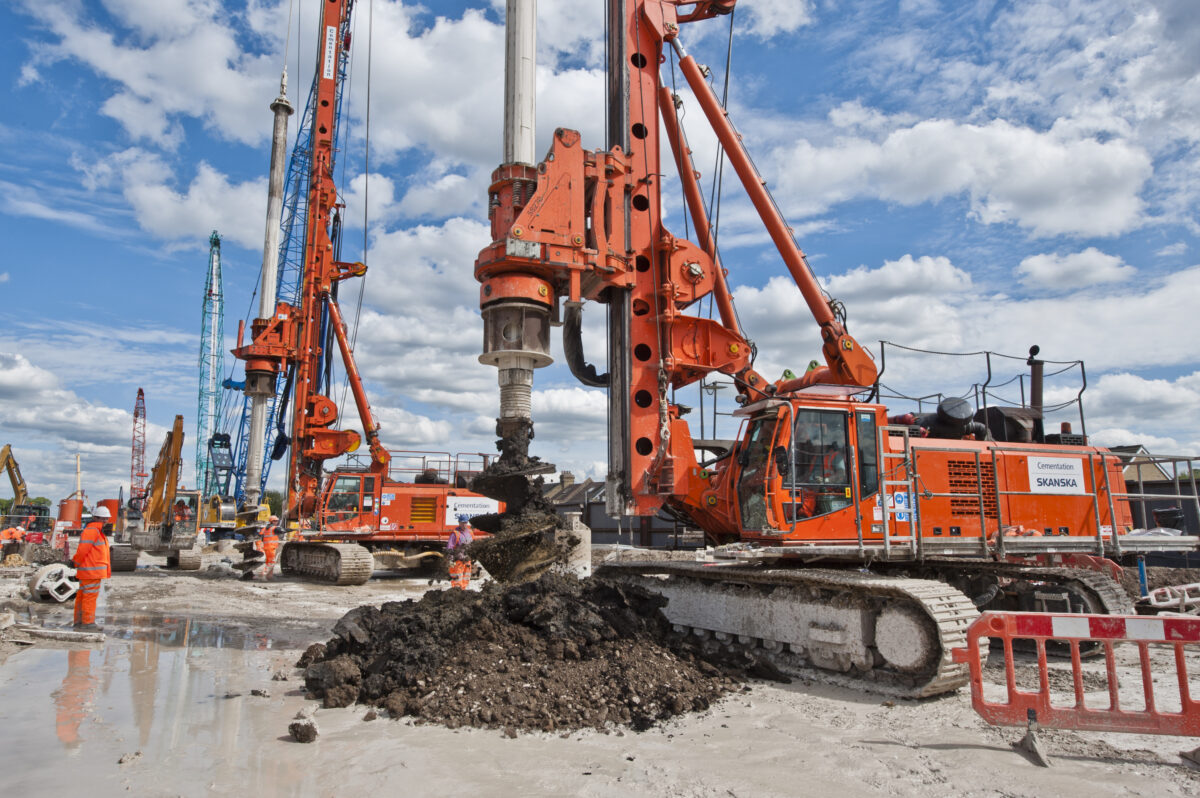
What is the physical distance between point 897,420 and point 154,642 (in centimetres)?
956

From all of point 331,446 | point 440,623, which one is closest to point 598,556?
point 331,446

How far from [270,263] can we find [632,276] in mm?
34000

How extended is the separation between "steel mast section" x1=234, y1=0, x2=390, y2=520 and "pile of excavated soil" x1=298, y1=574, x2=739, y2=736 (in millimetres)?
13880

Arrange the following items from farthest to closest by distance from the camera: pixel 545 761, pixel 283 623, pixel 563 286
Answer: pixel 283 623, pixel 563 286, pixel 545 761

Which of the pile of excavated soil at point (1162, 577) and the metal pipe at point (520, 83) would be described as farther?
the pile of excavated soil at point (1162, 577)

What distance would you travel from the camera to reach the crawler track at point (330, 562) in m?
17.4

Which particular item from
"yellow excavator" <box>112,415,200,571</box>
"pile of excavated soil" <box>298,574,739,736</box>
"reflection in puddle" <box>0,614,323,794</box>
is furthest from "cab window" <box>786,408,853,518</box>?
"yellow excavator" <box>112,415,200,571</box>

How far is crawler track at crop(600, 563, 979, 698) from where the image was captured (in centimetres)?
656

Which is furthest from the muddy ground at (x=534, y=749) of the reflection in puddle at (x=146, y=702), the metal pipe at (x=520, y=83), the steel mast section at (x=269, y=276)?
the steel mast section at (x=269, y=276)

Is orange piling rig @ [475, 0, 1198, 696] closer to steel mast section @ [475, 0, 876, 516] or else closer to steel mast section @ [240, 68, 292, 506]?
steel mast section @ [475, 0, 876, 516]

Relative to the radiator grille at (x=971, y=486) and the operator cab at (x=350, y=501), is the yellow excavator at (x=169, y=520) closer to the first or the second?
the operator cab at (x=350, y=501)

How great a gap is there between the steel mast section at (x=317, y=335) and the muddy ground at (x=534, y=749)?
14308 millimetres

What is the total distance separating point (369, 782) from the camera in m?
4.69

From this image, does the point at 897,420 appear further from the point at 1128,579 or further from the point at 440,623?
the point at 1128,579
